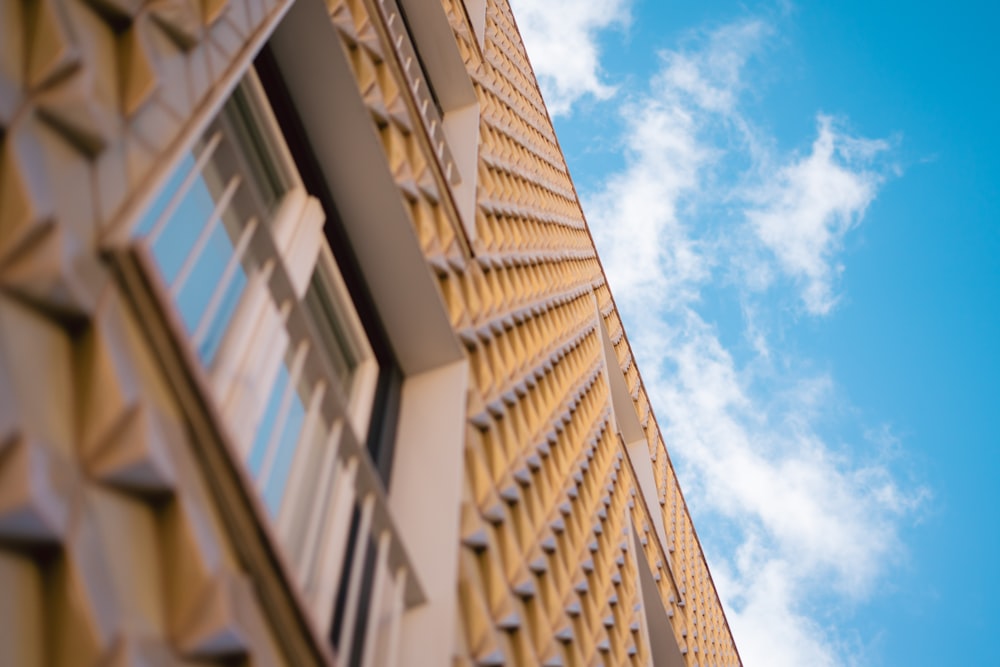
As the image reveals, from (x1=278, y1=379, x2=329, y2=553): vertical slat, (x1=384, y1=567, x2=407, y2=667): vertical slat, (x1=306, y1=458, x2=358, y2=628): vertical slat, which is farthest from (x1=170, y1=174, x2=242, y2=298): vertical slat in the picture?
(x1=384, y1=567, x2=407, y2=667): vertical slat

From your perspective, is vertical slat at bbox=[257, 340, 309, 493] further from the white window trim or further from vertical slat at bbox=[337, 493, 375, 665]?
the white window trim

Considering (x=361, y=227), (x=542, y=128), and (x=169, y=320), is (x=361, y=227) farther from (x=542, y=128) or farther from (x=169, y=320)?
(x=542, y=128)

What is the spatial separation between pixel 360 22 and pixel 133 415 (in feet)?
9.95

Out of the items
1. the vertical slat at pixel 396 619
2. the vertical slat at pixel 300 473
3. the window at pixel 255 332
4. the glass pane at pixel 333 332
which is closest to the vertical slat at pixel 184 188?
the window at pixel 255 332

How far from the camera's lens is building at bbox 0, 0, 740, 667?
1.50 metres

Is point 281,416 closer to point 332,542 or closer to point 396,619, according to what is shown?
point 332,542

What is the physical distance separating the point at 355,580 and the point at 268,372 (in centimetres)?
69

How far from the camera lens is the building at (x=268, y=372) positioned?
150 cm

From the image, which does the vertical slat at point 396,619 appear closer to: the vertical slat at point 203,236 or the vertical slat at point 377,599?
the vertical slat at point 377,599

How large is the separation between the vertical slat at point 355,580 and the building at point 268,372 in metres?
0.01

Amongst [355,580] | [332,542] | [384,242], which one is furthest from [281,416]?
[384,242]

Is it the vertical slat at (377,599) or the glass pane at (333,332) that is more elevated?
the glass pane at (333,332)

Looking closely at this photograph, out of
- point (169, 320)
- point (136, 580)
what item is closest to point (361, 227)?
point (169, 320)

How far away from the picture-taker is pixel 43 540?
4.44 feet
